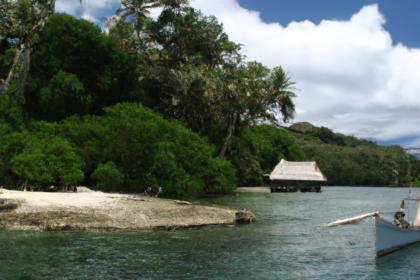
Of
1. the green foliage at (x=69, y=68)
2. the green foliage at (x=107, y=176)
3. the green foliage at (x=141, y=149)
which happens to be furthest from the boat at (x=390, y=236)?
the green foliage at (x=69, y=68)

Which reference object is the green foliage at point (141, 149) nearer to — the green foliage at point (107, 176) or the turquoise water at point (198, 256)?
the green foliage at point (107, 176)

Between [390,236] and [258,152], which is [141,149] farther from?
[258,152]

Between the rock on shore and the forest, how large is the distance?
663cm

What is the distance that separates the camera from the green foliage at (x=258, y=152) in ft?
169

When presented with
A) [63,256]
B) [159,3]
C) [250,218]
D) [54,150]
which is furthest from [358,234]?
[159,3]

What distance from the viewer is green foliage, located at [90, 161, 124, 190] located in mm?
26719

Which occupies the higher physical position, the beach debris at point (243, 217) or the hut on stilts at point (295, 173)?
the hut on stilts at point (295, 173)

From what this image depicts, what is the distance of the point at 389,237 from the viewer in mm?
13625

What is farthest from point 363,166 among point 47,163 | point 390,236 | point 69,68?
point 390,236

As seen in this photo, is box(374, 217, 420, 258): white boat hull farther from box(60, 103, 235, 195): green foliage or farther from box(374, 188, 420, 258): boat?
box(60, 103, 235, 195): green foliage

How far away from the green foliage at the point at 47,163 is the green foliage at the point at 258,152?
1119 inches

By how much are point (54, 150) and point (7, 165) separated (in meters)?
2.91

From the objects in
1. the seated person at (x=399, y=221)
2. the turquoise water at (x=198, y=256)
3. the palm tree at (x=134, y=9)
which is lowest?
the turquoise water at (x=198, y=256)

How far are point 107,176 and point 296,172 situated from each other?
37.2 m
